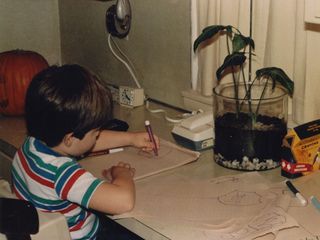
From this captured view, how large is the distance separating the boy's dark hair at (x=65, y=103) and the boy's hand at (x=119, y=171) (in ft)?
0.41

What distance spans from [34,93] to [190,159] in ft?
1.49

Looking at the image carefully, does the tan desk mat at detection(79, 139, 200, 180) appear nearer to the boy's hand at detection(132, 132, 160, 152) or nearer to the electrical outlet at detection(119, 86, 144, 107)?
the boy's hand at detection(132, 132, 160, 152)

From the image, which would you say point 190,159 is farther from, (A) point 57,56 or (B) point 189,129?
(A) point 57,56

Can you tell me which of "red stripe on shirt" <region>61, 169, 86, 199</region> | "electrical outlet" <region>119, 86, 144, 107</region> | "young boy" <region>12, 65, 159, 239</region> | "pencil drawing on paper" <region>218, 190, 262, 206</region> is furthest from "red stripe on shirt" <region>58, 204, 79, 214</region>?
"electrical outlet" <region>119, 86, 144, 107</region>

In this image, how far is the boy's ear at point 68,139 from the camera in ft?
4.20

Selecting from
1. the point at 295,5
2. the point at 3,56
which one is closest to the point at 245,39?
the point at 295,5

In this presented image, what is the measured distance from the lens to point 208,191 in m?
1.26

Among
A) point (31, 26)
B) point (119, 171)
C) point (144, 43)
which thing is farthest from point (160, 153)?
point (31, 26)


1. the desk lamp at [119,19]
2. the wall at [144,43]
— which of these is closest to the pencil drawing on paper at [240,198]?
the wall at [144,43]

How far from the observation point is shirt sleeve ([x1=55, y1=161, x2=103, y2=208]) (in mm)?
1194

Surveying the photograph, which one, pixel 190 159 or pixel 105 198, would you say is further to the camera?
pixel 190 159

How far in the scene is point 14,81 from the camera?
1939 millimetres

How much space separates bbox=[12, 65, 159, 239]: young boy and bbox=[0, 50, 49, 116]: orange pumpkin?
65 centimetres

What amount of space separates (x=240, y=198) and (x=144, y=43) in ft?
3.10
